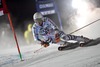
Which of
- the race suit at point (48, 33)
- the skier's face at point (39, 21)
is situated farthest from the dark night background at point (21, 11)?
the skier's face at point (39, 21)

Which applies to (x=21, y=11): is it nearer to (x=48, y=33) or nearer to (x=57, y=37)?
(x=48, y=33)

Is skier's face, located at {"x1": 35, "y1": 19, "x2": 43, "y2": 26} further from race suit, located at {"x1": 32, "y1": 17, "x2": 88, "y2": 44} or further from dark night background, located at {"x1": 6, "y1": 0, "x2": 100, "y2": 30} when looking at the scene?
dark night background, located at {"x1": 6, "y1": 0, "x2": 100, "y2": 30}

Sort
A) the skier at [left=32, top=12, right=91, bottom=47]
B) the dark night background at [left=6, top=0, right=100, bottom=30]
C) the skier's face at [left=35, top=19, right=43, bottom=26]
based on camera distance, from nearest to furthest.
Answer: the skier's face at [left=35, top=19, right=43, bottom=26], the skier at [left=32, top=12, right=91, bottom=47], the dark night background at [left=6, top=0, right=100, bottom=30]

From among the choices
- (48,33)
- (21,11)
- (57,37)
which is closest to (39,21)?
(48,33)

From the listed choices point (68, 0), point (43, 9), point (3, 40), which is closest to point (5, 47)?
point (3, 40)

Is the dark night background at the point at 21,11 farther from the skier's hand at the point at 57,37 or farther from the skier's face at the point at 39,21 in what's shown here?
the skier's hand at the point at 57,37

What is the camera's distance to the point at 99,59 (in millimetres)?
5852

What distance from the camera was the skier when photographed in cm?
892

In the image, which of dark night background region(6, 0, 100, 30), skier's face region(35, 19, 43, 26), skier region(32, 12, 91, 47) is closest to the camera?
skier's face region(35, 19, 43, 26)

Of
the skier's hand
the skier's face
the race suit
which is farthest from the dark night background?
the skier's hand

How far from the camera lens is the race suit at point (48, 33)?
29.3 ft

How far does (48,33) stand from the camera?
30.0 ft

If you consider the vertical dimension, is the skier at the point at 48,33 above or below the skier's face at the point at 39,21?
below

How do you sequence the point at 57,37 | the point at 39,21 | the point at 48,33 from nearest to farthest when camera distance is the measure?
the point at 39,21 < the point at 57,37 < the point at 48,33
